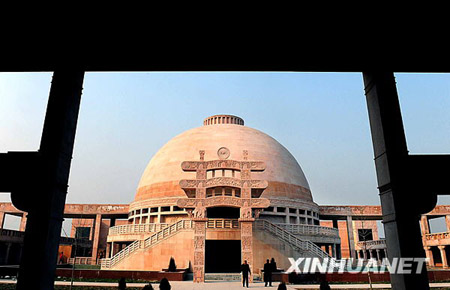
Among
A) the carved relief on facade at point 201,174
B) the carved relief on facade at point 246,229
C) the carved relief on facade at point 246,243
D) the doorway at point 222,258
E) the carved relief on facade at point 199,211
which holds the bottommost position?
the doorway at point 222,258

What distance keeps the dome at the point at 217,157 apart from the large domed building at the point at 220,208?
0.12 m

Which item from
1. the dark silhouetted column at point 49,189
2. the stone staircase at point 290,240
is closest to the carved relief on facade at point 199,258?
the stone staircase at point 290,240

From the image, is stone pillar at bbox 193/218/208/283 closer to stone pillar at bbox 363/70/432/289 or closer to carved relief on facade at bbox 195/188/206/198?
carved relief on facade at bbox 195/188/206/198

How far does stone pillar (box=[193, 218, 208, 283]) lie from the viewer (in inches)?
769

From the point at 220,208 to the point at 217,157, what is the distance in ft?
23.4

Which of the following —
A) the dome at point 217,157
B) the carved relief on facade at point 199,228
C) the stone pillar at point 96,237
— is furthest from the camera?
the stone pillar at point 96,237

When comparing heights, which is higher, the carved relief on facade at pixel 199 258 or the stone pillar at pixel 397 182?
the stone pillar at pixel 397 182

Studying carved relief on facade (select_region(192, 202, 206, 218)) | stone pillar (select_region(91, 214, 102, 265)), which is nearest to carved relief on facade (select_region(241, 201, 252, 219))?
carved relief on facade (select_region(192, 202, 206, 218))

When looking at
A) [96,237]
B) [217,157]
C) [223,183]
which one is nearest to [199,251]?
[223,183]

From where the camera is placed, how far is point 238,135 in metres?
40.4

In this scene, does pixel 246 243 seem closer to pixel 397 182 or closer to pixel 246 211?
pixel 246 211

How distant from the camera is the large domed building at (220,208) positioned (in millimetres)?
22266

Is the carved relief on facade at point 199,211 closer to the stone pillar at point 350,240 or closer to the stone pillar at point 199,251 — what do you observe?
the stone pillar at point 199,251
